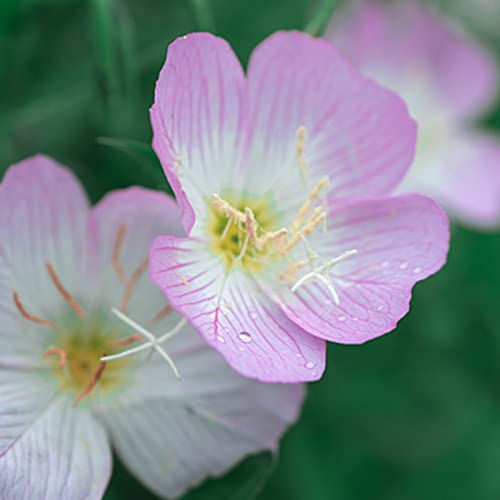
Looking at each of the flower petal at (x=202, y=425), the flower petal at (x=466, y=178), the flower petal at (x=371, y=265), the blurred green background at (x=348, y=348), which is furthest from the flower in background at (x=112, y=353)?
the flower petal at (x=466, y=178)

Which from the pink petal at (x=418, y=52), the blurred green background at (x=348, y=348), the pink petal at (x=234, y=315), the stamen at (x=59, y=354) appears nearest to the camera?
the pink petal at (x=234, y=315)

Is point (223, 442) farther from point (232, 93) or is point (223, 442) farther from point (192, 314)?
point (232, 93)

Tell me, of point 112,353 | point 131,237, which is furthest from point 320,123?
point 112,353

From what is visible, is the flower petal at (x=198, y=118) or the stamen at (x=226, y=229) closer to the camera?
the flower petal at (x=198, y=118)

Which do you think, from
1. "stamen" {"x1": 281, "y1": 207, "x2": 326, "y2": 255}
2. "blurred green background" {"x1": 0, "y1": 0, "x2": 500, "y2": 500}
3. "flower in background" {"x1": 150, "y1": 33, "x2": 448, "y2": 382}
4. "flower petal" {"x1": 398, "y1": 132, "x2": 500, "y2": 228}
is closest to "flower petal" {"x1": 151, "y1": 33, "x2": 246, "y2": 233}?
"flower in background" {"x1": 150, "y1": 33, "x2": 448, "y2": 382}

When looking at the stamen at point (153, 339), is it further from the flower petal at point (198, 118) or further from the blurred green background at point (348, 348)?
the blurred green background at point (348, 348)

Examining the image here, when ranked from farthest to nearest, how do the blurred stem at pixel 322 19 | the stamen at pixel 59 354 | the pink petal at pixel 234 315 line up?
the blurred stem at pixel 322 19, the stamen at pixel 59 354, the pink petal at pixel 234 315

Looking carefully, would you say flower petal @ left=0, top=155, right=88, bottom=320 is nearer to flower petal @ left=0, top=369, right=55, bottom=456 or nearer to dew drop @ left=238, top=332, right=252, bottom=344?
flower petal @ left=0, top=369, right=55, bottom=456
